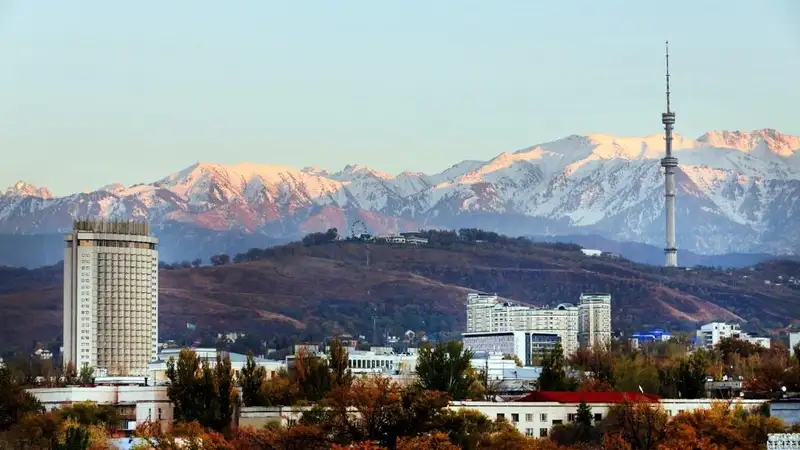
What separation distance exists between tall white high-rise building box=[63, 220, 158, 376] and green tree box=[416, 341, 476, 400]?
8521cm

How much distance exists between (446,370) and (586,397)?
6.98 m

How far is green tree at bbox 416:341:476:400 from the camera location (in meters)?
88.5

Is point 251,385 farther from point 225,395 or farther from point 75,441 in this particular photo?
point 75,441

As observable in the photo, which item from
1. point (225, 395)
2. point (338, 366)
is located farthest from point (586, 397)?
point (225, 395)

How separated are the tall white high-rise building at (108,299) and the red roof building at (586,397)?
91790 mm

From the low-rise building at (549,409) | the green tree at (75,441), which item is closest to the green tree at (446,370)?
the low-rise building at (549,409)

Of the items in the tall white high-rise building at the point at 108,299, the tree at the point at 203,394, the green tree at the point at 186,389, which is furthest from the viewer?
the tall white high-rise building at the point at 108,299

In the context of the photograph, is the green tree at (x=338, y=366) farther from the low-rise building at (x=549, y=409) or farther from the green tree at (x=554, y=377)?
the green tree at (x=554, y=377)

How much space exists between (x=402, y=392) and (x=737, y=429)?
9.86m

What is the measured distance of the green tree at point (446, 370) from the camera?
88.5 m

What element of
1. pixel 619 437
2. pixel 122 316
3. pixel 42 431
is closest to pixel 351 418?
pixel 619 437

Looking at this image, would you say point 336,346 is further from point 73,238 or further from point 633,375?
point 73,238

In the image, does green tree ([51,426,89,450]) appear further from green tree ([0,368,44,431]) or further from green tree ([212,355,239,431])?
green tree ([0,368,44,431])

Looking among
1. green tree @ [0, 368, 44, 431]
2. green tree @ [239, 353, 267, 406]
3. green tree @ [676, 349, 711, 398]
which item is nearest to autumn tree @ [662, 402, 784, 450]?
green tree @ [676, 349, 711, 398]
